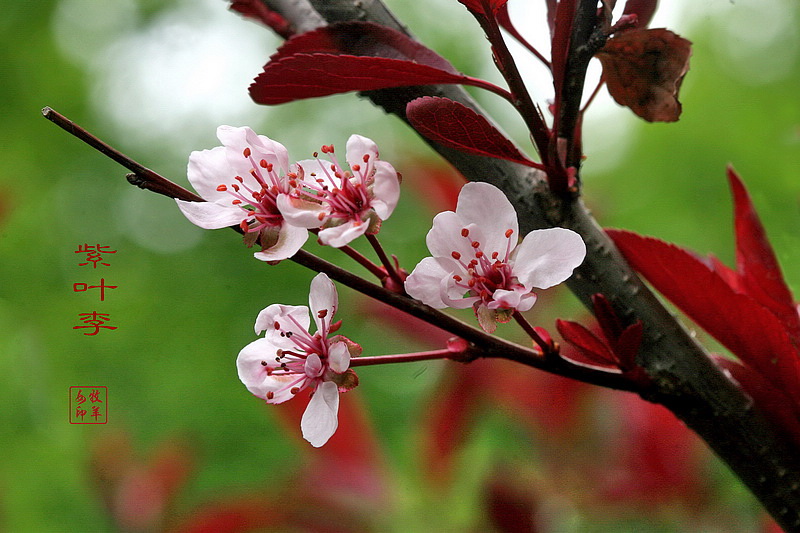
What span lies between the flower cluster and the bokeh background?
1.59 feet

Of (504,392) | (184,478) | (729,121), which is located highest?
(729,121)

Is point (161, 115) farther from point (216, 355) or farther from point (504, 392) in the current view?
point (504, 392)

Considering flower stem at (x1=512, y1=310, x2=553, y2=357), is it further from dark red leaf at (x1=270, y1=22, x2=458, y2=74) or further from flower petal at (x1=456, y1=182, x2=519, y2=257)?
dark red leaf at (x1=270, y1=22, x2=458, y2=74)

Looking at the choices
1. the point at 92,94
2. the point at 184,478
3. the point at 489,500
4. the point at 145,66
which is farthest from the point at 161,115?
the point at 489,500

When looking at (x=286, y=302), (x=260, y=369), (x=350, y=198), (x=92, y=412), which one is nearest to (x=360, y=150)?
(x=350, y=198)

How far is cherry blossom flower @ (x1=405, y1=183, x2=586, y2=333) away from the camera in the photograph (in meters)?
0.34

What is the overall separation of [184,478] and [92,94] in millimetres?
1182

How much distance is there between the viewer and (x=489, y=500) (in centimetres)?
74

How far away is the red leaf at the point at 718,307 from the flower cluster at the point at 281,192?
0.16m

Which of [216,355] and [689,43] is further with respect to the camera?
[216,355]

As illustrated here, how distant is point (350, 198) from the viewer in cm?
36

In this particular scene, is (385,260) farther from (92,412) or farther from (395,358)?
(92,412)

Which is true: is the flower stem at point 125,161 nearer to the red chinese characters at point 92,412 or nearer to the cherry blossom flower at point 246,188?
the cherry blossom flower at point 246,188

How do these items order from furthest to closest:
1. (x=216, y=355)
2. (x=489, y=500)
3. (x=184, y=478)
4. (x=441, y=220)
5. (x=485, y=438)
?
(x=216, y=355)
(x=485, y=438)
(x=184, y=478)
(x=489, y=500)
(x=441, y=220)
